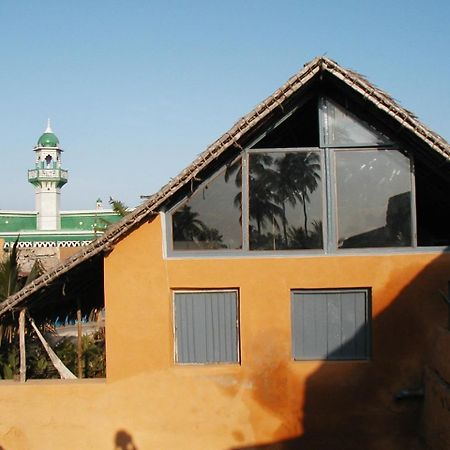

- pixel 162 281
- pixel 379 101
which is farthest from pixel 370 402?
pixel 379 101

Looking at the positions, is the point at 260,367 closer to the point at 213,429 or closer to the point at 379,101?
the point at 213,429

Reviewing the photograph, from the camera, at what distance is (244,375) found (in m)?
8.23

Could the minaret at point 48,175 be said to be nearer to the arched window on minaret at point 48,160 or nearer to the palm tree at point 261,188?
the arched window on minaret at point 48,160

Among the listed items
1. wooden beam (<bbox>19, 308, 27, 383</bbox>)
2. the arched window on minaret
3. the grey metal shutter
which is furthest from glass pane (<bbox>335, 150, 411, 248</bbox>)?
the arched window on minaret

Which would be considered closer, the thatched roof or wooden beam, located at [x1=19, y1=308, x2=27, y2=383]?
the thatched roof

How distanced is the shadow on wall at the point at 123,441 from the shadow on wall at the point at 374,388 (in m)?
1.72

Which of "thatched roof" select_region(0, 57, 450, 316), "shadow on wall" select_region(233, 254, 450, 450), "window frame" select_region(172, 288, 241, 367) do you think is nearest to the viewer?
"thatched roof" select_region(0, 57, 450, 316)

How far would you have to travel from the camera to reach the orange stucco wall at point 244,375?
26.6 ft

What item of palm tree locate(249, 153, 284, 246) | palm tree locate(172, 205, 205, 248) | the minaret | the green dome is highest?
the green dome

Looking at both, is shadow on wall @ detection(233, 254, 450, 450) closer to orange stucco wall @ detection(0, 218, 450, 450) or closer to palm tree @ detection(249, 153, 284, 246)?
orange stucco wall @ detection(0, 218, 450, 450)

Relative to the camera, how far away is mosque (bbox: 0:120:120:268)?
116ft

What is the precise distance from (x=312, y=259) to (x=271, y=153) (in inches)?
70.4

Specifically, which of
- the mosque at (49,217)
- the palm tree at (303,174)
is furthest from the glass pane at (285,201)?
the mosque at (49,217)

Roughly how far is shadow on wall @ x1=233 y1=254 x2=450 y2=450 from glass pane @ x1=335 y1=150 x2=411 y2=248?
758 mm
